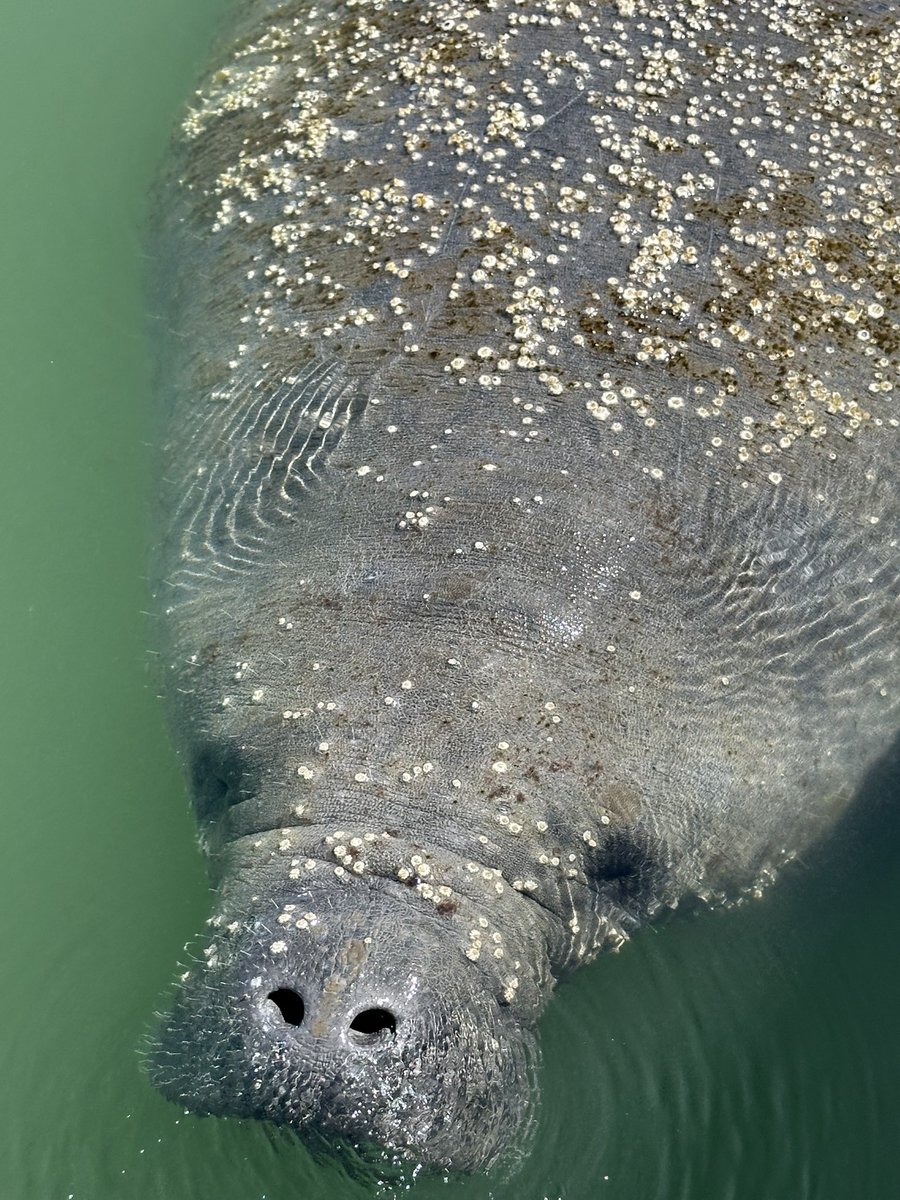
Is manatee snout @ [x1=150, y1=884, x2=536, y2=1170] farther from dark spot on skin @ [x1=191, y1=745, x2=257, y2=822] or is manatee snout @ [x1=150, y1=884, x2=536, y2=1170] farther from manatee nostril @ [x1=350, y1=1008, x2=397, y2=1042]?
dark spot on skin @ [x1=191, y1=745, x2=257, y2=822]

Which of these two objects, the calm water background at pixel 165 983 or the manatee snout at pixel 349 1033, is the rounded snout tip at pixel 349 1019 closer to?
the manatee snout at pixel 349 1033

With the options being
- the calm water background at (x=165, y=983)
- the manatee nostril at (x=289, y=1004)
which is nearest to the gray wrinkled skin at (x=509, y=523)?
the manatee nostril at (x=289, y=1004)

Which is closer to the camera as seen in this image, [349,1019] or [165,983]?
[349,1019]

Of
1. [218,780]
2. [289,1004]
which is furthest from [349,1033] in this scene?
[218,780]

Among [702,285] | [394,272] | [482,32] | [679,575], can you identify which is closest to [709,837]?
[679,575]

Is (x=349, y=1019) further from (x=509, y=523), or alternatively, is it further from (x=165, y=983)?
(x=165, y=983)

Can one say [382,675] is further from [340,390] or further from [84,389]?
[84,389]

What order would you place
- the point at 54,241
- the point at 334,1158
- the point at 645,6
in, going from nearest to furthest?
the point at 334,1158 < the point at 645,6 < the point at 54,241

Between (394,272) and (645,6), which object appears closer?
(394,272)
